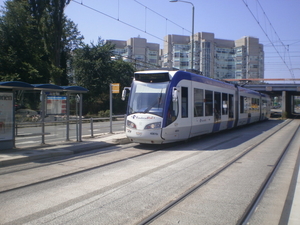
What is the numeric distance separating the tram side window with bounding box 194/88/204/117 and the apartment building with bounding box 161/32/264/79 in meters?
73.0

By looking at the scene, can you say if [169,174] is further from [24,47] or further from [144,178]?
[24,47]

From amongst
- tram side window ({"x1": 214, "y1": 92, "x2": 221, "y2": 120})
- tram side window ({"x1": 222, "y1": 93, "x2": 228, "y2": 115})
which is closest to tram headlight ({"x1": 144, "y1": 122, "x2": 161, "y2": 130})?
tram side window ({"x1": 214, "y1": 92, "x2": 221, "y2": 120})

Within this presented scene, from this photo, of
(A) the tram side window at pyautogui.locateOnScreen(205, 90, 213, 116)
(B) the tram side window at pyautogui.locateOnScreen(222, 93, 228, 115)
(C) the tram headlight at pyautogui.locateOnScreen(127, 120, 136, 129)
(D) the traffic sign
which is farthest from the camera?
(B) the tram side window at pyautogui.locateOnScreen(222, 93, 228, 115)

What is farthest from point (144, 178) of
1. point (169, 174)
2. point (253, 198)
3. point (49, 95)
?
point (49, 95)

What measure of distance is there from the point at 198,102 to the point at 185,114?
5.01 ft

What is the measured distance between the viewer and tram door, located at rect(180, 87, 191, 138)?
40.8ft

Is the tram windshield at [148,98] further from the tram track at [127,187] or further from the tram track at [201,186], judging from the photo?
the tram track at [201,186]

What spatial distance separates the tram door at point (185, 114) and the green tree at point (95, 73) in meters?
27.1

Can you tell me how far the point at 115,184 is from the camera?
6871mm

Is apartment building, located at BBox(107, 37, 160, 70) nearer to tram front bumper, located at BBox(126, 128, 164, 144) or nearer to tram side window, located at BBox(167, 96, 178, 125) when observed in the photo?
tram side window, located at BBox(167, 96, 178, 125)

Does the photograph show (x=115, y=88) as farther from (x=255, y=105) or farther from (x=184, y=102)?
(x=255, y=105)

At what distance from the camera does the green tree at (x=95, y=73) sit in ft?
128

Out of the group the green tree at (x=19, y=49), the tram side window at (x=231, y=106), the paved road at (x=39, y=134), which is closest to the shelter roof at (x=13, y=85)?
the paved road at (x=39, y=134)

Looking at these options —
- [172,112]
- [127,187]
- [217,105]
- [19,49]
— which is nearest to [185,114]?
[172,112]
